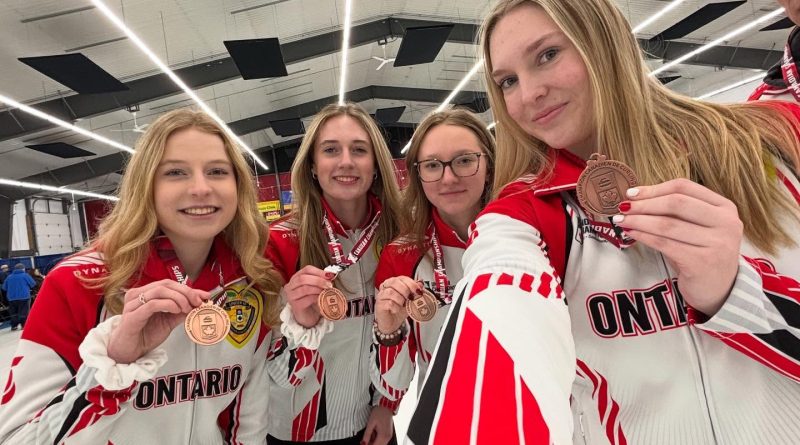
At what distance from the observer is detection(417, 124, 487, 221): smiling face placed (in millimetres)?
1936

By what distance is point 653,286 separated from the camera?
852 millimetres

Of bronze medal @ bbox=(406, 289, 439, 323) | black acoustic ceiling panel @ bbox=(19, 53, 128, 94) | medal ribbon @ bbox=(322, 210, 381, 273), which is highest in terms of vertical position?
black acoustic ceiling panel @ bbox=(19, 53, 128, 94)

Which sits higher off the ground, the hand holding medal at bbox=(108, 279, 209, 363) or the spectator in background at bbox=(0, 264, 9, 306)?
the hand holding medal at bbox=(108, 279, 209, 363)

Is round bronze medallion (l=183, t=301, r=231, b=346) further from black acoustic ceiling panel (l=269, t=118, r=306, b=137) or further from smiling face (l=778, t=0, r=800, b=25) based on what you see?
black acoustic ceiling panel (l=269, t=118, r=306, b=137)

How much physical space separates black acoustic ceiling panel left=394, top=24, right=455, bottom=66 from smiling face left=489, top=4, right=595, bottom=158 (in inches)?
359

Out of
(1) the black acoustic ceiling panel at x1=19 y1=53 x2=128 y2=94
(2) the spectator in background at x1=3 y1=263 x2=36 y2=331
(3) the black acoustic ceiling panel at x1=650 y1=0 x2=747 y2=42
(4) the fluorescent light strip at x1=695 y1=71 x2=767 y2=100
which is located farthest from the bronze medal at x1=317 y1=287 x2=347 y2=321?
(4) the fluorescent light strip at x1=695 y1=71 x2=767 y2=100

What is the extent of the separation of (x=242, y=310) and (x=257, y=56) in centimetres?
845

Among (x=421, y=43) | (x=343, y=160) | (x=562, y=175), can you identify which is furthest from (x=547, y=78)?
(x=421, y=43)

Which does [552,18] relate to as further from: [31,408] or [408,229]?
[31,408]

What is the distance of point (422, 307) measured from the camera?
5.21 feet

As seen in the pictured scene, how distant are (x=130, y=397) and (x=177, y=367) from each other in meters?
0.19

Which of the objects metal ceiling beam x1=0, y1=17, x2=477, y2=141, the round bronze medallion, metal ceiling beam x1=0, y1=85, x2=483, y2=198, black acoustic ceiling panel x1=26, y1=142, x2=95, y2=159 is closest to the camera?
the round bronze medallion

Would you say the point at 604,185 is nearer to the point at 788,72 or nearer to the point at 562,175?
the point at 562,175

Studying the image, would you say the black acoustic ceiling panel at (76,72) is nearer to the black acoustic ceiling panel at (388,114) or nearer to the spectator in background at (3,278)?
the spectator in background at (3,278)
